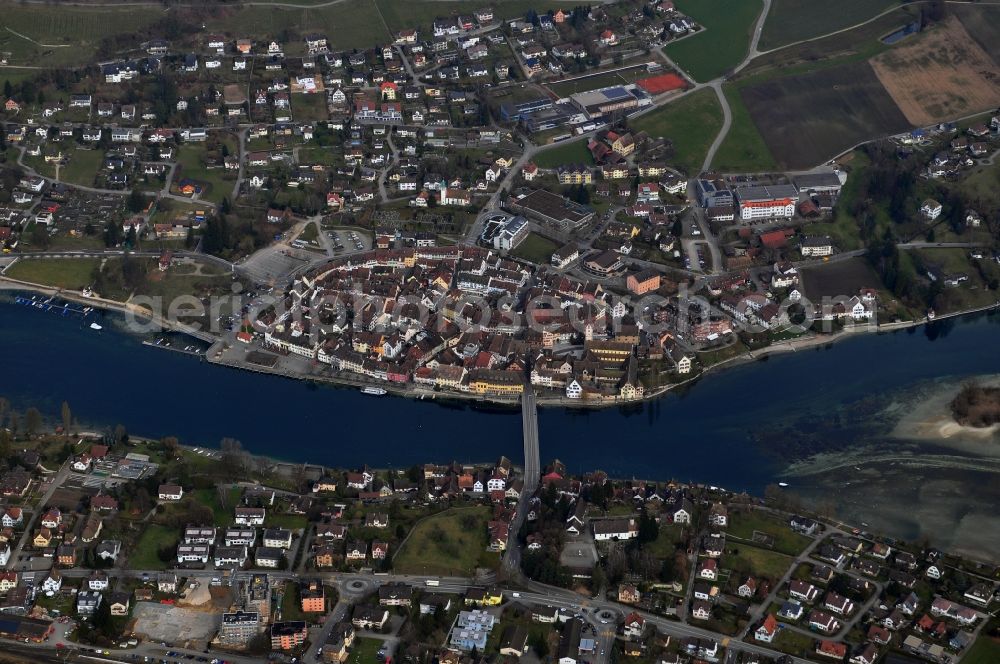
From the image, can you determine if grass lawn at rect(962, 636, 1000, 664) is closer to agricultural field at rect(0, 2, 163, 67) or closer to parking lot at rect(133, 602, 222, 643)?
parking lot at rect(133, 602, 222, 643)

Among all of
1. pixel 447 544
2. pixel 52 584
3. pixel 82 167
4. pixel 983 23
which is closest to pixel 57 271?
pixel 82 167

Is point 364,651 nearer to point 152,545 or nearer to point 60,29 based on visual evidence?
point 152,545

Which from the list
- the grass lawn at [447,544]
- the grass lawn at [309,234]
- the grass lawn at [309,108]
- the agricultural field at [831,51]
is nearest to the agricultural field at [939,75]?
the agricultural field at [831,51]

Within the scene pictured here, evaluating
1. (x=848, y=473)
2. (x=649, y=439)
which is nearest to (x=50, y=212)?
(x=649, y=439)

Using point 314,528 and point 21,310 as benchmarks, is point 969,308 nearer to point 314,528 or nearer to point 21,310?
point 314,528

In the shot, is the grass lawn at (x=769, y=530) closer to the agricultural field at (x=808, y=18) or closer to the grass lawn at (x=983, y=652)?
the grass lawn at (x=983, y=652)
